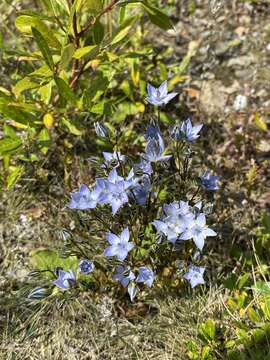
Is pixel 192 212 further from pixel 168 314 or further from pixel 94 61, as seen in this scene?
pixel 94 61

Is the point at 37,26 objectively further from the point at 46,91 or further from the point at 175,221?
the point at 175,221

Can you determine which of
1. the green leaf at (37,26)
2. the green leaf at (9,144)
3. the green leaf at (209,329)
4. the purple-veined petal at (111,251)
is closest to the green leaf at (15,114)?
the green leaf at (9,144)

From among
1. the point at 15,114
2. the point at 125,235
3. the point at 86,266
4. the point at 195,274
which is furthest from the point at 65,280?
the point at 15,114

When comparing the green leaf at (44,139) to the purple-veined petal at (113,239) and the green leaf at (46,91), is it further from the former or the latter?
the purple-veined petal at (113,239)

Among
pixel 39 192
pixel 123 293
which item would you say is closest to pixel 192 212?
pixel 123 293

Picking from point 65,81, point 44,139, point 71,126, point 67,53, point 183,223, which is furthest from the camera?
point 71,126

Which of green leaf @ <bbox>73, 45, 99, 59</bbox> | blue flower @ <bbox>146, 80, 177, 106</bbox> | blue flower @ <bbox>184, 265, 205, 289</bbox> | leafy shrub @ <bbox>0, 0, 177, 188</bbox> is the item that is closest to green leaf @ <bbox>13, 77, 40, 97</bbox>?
leafy shrub @ <bbox>0, 0, 177, 188</bbox>
